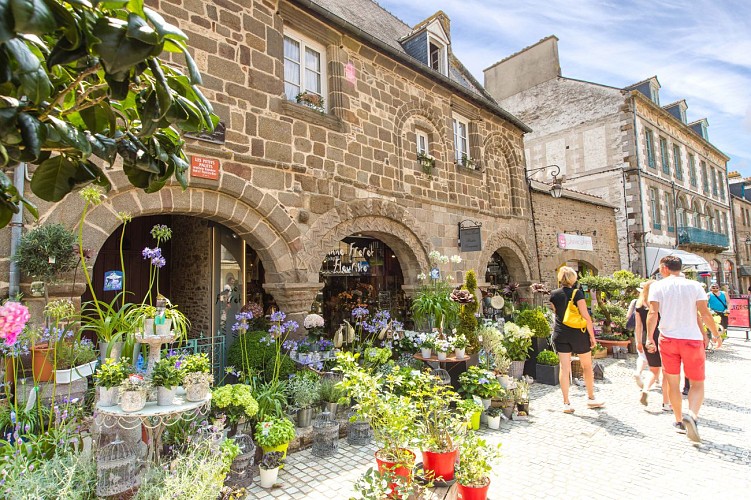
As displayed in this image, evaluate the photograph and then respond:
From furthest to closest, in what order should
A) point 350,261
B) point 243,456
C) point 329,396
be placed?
point 350,261 → point 329,396 → point 243,456

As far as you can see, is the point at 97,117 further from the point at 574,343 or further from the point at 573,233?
the point at 573,233

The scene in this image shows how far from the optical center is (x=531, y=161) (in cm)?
1816

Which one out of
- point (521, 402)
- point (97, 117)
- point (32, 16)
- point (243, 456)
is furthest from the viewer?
point (521, 402)

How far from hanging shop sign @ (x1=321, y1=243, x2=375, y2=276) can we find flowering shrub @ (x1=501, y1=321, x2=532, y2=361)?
3041 mm

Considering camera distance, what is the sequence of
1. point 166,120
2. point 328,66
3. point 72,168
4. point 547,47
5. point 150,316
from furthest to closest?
1. point 547,47
2. point 328,66
3. point 150,316
4. point 72,168
5. point 166,120

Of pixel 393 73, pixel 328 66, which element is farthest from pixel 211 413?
pixel 393 73

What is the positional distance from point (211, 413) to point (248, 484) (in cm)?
71

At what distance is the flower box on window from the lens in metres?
6.11

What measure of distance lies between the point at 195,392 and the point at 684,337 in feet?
14.6

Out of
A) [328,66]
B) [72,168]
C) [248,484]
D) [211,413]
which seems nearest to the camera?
[72,168]

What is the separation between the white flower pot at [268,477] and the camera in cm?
327

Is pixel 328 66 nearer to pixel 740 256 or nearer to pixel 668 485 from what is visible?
pixel 668 485

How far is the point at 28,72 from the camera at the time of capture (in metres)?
0.79

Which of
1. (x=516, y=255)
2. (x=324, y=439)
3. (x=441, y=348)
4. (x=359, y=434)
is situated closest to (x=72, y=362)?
(x=324, y=439)
